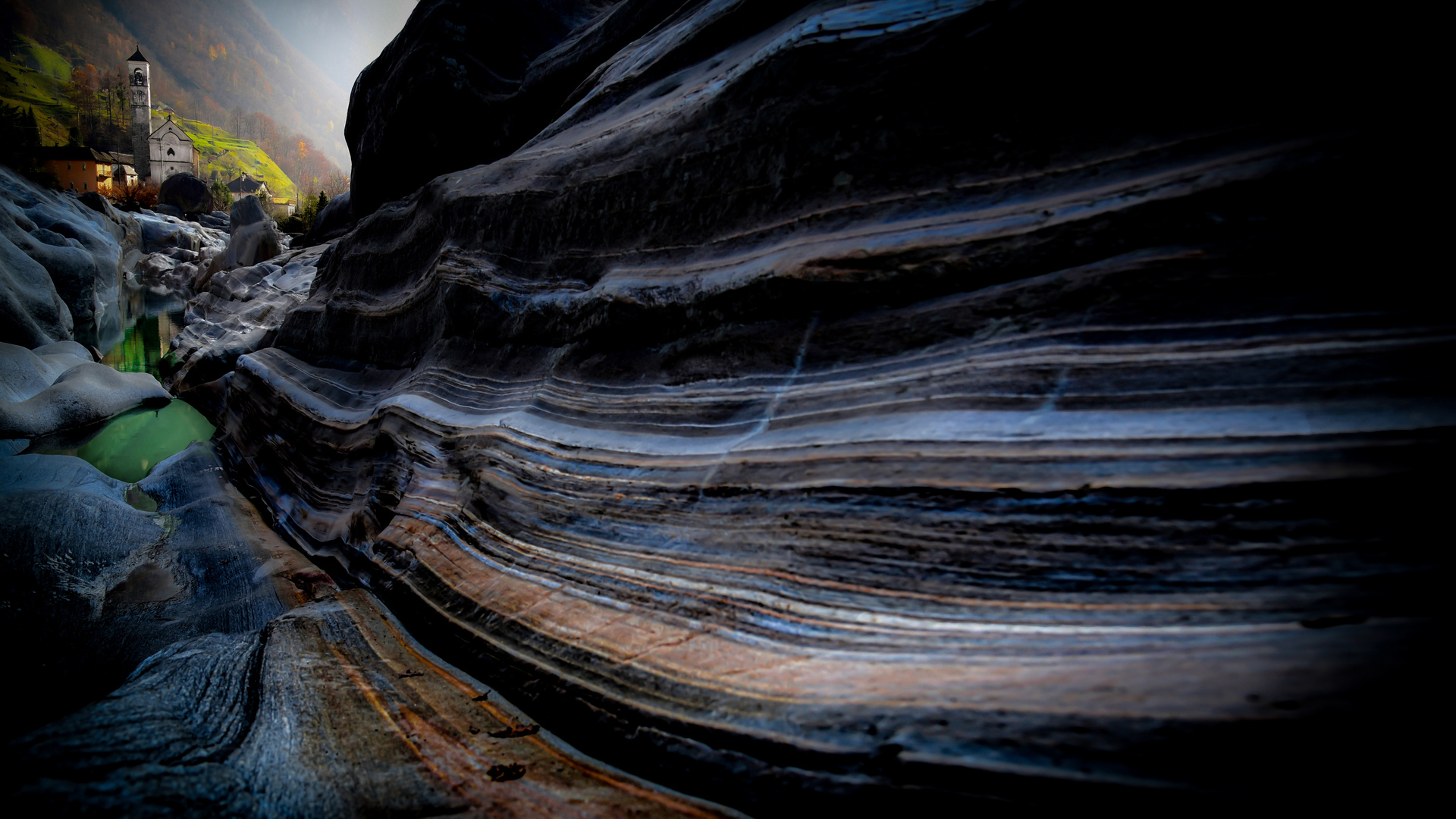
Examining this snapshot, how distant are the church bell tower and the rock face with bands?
63.1 m

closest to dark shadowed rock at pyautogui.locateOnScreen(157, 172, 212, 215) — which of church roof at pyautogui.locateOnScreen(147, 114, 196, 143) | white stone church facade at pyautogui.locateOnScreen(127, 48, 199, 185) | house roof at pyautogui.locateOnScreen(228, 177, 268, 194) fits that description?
white stone church facade at pyautogui.locateOnScreen(127, 48, 199, 185)

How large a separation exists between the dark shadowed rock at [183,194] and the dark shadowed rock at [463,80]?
158 feet

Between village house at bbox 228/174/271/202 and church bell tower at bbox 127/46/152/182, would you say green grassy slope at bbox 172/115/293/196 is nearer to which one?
village house at bbox 228/174/271/202

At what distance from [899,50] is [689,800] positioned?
298cm

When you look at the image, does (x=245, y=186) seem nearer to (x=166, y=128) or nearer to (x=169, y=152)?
(x=169, y=152)

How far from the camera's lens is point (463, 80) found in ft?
22.5

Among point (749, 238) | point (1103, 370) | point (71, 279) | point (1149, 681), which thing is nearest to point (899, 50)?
point (749, 238)

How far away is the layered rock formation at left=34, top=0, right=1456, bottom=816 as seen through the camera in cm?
126

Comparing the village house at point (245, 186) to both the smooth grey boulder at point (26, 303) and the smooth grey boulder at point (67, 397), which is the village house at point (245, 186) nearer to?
the smooth grey boulder at point (26, 303)

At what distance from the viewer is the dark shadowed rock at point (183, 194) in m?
41.2

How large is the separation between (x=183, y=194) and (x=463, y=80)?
5067cm

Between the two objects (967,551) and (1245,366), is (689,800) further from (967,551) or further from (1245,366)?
(1245,366)

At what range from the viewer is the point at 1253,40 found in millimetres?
1821

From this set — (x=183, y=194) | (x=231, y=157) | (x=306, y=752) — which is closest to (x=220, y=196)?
(x=183, y=194)
